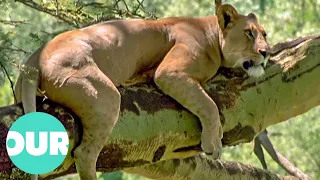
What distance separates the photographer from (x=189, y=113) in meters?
4.04

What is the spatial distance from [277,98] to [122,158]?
1.04 m

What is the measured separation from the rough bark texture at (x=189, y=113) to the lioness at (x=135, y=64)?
2.5 inches

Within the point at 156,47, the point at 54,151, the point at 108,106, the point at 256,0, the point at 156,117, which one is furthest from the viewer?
the point at 256,0

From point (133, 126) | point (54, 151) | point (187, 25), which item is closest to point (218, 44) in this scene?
point (187, 25)

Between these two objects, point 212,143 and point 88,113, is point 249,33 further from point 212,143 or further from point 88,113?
point 88,113

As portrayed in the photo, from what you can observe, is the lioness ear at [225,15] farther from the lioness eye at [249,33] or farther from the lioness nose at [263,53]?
the lioness nose at [263,53]

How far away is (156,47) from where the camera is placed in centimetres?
422

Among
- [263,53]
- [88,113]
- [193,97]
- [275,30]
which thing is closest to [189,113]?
[193,97]

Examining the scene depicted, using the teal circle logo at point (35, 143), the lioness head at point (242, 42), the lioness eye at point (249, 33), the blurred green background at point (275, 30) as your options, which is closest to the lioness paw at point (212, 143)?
the lioness head at point (242, 42)

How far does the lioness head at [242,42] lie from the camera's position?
4.32 metres

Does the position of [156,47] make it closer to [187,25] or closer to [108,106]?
[187,25]

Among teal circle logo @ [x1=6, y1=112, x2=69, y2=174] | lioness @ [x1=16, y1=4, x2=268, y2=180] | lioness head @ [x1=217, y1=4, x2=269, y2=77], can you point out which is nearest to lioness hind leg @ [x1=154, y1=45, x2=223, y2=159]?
lioness @ [x1=16, y1=4, x2=268, y2=180]

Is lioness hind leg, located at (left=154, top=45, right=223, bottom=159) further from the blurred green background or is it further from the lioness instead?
the blurred green background

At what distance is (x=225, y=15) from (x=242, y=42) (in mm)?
191
